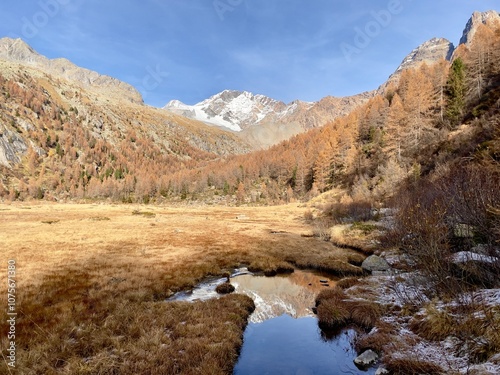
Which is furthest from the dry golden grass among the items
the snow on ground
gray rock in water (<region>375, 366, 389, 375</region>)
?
the snow on ground

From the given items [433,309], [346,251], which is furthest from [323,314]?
[346,251]

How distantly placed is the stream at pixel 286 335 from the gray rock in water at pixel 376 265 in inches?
159

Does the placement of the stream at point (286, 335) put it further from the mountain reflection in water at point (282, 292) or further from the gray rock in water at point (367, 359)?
the gray rock in water at point (367, 359)

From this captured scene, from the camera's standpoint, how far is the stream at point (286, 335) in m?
10.5

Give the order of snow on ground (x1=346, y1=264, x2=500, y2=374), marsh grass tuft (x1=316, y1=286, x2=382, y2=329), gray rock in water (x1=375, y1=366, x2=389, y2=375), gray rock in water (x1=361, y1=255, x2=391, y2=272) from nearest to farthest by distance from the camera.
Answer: snow on ground (x1=346, y1=264, x2=500, y2=374), gray rock in water (x1=375, y1=366, x2=389, y2=375), marsh grass tuft (x1=316, y1=286, x2=382, y2=329), gray rock in water (x1=361, y1=255, x2=391, y2=272)

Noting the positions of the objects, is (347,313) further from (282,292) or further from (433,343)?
(282,292)

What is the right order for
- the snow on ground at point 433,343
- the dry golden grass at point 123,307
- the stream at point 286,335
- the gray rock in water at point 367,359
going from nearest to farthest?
the snow on ground at point 433,343 → the dry golden grass at point 123,307 → the gray rock in water at point 367,359 → the stream at point 286,335

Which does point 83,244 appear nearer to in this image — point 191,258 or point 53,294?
point 191,258

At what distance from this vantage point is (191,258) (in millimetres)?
25922

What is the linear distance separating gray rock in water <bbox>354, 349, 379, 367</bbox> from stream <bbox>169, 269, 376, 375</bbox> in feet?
0.85

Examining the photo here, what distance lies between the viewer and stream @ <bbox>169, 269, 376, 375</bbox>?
34.6 feet

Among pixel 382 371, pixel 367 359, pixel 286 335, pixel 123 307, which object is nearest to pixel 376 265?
pixel 286 335

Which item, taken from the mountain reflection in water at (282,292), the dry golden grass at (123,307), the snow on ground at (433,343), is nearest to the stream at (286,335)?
the mountain reflection in water at (282,292)

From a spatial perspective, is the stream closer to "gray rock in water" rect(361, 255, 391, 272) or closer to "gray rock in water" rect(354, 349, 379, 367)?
"gray rock in water" rect(354, 349, 379, 367)
